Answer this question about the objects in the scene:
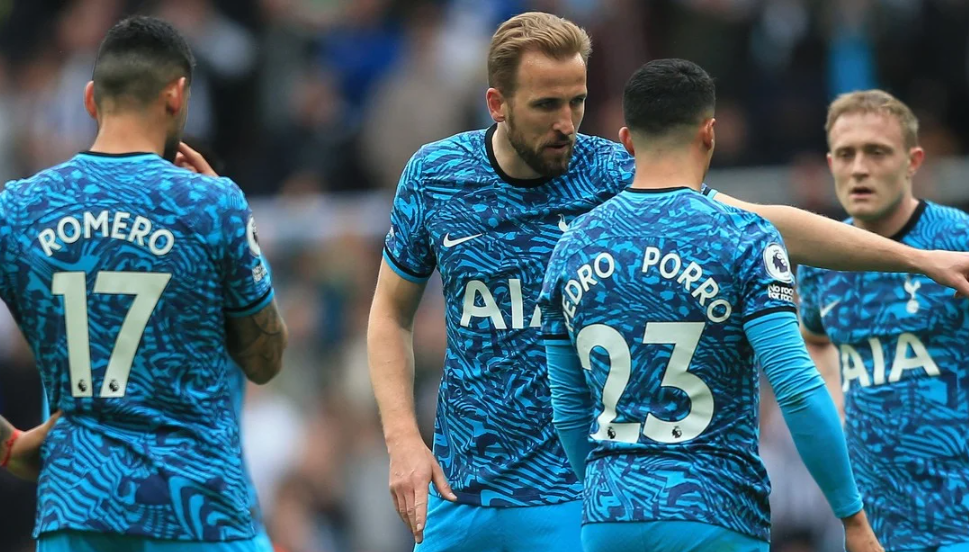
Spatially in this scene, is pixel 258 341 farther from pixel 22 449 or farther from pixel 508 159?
pixel 508 159

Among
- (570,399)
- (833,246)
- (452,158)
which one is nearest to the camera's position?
(570,399)

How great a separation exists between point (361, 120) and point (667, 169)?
8869mm

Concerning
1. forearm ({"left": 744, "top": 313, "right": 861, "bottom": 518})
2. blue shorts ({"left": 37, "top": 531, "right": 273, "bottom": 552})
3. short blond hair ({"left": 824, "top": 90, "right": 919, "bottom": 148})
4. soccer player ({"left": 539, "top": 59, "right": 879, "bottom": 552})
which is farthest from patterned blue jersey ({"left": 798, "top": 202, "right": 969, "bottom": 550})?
blue shorts ({"left": 37, "top": 531, "right": 273, "bottom": 552})

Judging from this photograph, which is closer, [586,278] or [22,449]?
[586,278]

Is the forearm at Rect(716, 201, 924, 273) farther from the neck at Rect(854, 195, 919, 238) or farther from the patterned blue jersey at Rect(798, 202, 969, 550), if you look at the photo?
the neck at Rect(854, 195, 919, 238)

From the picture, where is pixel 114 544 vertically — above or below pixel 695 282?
below

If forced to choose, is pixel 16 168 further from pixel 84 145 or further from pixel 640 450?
pixel 640 450

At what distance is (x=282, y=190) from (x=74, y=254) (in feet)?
26.3

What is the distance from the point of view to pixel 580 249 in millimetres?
4797

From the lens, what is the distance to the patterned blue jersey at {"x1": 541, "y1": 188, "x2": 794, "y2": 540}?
181 inches

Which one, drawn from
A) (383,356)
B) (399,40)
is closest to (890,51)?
(399,40)

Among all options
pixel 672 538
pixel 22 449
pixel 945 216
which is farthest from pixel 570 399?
pixel 945 216

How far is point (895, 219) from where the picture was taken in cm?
672

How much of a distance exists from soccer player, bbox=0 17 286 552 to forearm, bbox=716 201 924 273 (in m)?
1.84
